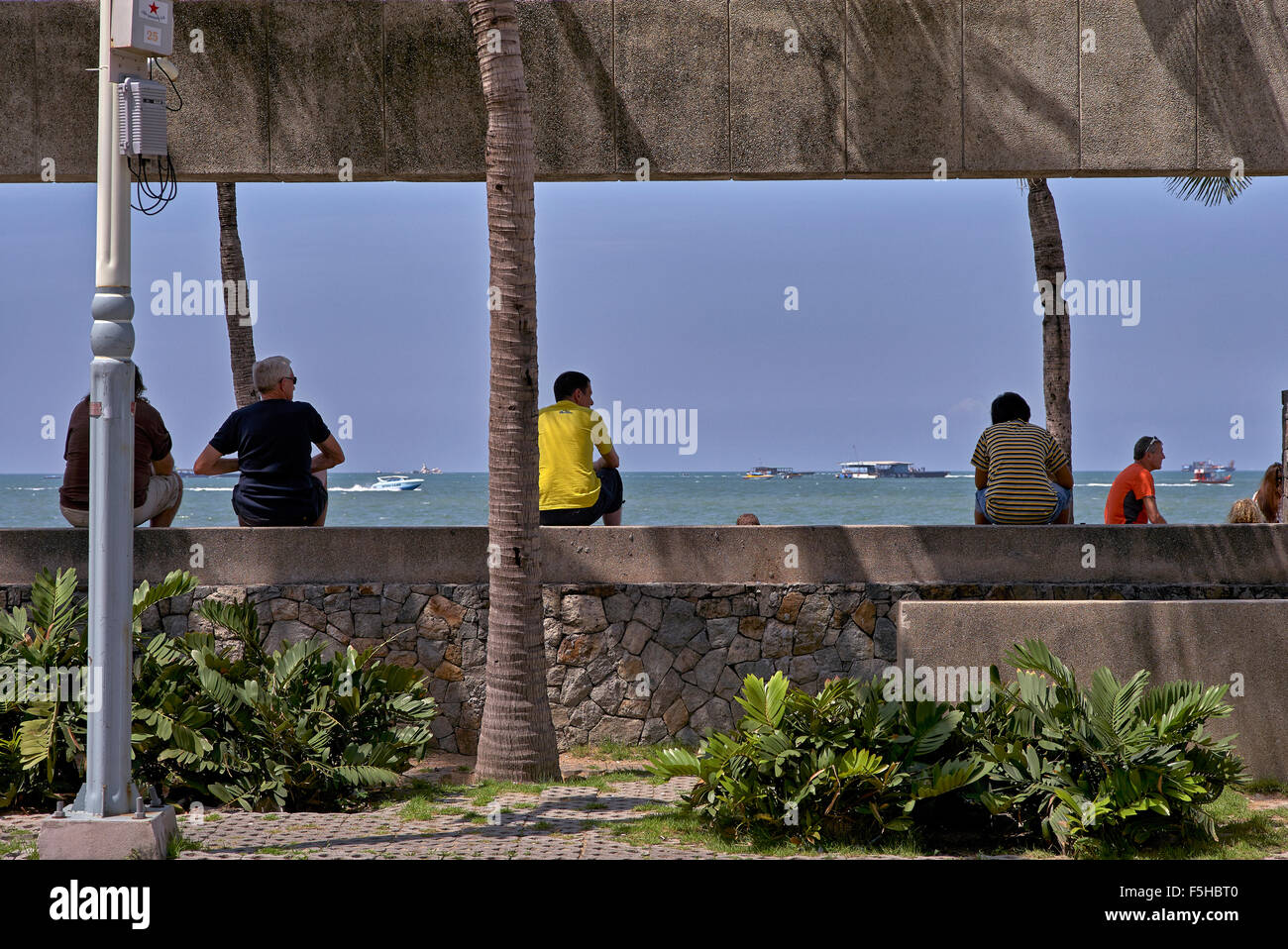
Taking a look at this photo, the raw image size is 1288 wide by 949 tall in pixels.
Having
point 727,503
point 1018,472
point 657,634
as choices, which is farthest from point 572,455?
point 727,503

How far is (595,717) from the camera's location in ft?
29.7

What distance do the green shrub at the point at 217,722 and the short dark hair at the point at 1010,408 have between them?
4.79m

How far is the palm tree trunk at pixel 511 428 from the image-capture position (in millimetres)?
7777

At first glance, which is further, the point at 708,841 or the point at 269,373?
the point at 269,373

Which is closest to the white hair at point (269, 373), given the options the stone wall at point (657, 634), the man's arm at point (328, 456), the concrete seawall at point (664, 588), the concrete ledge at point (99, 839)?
the man's arm at point (328, 456)

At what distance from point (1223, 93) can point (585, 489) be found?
548cm

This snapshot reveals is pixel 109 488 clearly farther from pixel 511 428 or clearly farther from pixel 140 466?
pixel 140 466

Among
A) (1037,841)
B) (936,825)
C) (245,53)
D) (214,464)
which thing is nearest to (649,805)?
(936,825)

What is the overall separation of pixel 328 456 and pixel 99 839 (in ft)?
13.0

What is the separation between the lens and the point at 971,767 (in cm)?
604

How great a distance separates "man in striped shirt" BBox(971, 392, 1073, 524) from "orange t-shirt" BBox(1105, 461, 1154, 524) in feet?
6.77

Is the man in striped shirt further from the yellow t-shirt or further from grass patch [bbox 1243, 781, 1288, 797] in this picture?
the yellow t-shirt

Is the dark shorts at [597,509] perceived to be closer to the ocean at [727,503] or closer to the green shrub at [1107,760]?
the green shrub at [1107,760]

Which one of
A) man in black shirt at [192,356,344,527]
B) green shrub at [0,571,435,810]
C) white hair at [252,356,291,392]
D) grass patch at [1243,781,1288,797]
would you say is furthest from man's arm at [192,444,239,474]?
grass patch at [1243,781,1288,797]
